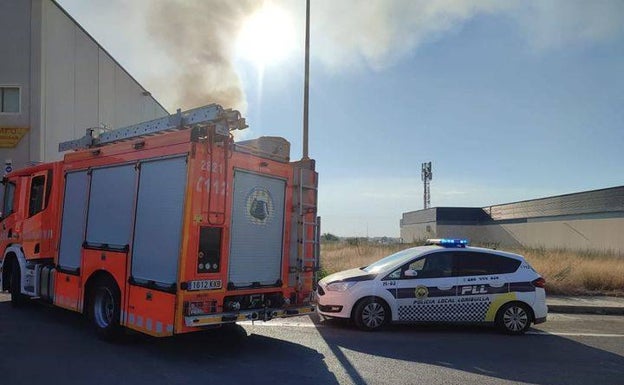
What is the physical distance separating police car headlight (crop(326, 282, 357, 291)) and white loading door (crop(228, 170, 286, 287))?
5.61ft

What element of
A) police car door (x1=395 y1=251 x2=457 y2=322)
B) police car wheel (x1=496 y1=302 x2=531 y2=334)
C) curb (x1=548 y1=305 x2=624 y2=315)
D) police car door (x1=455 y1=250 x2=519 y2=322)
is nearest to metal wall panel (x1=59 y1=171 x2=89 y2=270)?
police car door (x1=395 y1=251 x2=457 y2=322)

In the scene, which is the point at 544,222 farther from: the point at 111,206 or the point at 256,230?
the point at 111,206

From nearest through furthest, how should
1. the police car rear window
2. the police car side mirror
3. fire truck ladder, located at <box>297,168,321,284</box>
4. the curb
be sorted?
fire truck ladder, located at <box>297,168,321,284</box> → the police car side mirror → the police car rear window → the curb

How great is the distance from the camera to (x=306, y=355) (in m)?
6.82

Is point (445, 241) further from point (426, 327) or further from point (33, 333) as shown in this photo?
point (33, 333)

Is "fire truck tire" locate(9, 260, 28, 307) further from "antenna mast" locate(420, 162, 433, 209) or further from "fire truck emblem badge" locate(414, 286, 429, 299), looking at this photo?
"antenna mast" locate(420, 162, 433, 209)

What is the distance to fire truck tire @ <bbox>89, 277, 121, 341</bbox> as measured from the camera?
280 inches

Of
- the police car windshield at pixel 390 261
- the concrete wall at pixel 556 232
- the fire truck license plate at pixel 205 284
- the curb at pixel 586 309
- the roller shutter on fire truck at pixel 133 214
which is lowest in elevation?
the curb at pixel 586 309

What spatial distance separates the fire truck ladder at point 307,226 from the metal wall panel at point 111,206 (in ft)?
7.94

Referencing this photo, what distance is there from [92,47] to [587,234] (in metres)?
41.0

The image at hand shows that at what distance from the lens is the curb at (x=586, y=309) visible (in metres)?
11.4

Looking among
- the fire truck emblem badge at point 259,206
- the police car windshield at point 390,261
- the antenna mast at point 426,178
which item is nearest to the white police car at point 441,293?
the police car windshield at point 390,261

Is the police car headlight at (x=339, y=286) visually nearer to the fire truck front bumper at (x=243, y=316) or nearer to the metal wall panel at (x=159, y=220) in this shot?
the fire truck front bumper at (x=243, y=316)

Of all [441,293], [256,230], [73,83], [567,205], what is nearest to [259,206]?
[256,230]
